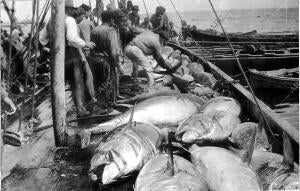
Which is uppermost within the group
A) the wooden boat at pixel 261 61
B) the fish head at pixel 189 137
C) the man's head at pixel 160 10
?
the man's head at pixel 160 10

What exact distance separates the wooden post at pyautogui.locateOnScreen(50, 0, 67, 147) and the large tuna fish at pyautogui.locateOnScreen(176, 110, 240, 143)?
1700 mm

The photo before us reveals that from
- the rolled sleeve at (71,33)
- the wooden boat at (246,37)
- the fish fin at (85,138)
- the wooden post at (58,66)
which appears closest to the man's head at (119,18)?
the rolled sleeve at (71,33)

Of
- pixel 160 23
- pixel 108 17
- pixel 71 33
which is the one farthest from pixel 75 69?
pixel 160 23

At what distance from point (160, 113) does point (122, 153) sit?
1.90 meters

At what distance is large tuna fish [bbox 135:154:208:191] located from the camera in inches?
117

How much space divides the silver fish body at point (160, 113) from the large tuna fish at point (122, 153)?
85 centimetres

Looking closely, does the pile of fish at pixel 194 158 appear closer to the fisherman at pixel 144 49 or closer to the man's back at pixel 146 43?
the fisherman at pixel 144 49

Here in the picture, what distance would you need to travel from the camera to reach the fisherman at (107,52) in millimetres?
6499

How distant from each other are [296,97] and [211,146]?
9214mm

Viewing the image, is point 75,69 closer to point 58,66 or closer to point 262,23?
point 58,66

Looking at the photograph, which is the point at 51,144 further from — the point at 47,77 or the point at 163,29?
the point at 163,29

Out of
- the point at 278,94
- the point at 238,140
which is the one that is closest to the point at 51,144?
the point at 238,140

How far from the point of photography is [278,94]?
1045 cm

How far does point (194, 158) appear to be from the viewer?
148 inches
